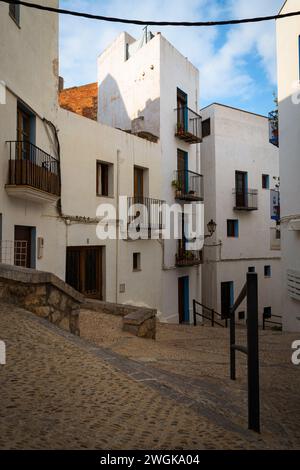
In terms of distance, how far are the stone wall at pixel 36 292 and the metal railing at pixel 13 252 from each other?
3422 mm

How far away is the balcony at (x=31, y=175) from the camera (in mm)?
8031

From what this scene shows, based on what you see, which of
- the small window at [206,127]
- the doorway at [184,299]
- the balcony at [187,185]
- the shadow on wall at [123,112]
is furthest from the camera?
the small window at [206,127]

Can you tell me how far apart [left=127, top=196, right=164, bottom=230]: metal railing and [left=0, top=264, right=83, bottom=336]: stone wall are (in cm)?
808

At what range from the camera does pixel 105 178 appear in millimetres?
12914

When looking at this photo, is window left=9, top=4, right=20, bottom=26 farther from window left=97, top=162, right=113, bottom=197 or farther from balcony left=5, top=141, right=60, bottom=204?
window left=97, top=162, right=113, bottom=197

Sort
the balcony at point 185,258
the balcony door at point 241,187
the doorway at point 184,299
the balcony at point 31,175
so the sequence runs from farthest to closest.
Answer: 1. the balcony door at point 241,187
2. the doorway at point 184,299
3. the balcony at point 185,258
4. the balcony at point 31,175

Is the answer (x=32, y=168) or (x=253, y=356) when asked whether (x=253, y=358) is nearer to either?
(x=253, y=356)

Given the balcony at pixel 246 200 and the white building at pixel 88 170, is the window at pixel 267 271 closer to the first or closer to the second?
the balcony at pixel 246 200

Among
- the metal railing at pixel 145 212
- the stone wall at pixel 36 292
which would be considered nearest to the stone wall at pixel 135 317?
the stone wall at pixel 36 292

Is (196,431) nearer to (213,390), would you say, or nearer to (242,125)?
(213,390)

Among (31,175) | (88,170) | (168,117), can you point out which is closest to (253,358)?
(31,175)

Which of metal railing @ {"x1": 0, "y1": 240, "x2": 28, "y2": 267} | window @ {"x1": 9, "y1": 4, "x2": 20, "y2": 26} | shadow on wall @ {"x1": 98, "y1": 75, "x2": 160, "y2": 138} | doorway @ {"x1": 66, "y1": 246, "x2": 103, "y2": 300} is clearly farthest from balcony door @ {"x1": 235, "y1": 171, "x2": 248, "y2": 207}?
window @ {"x1": 9, "y1": 4, "x2": 20, "y2": 26}

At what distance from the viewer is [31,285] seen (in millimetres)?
4852
